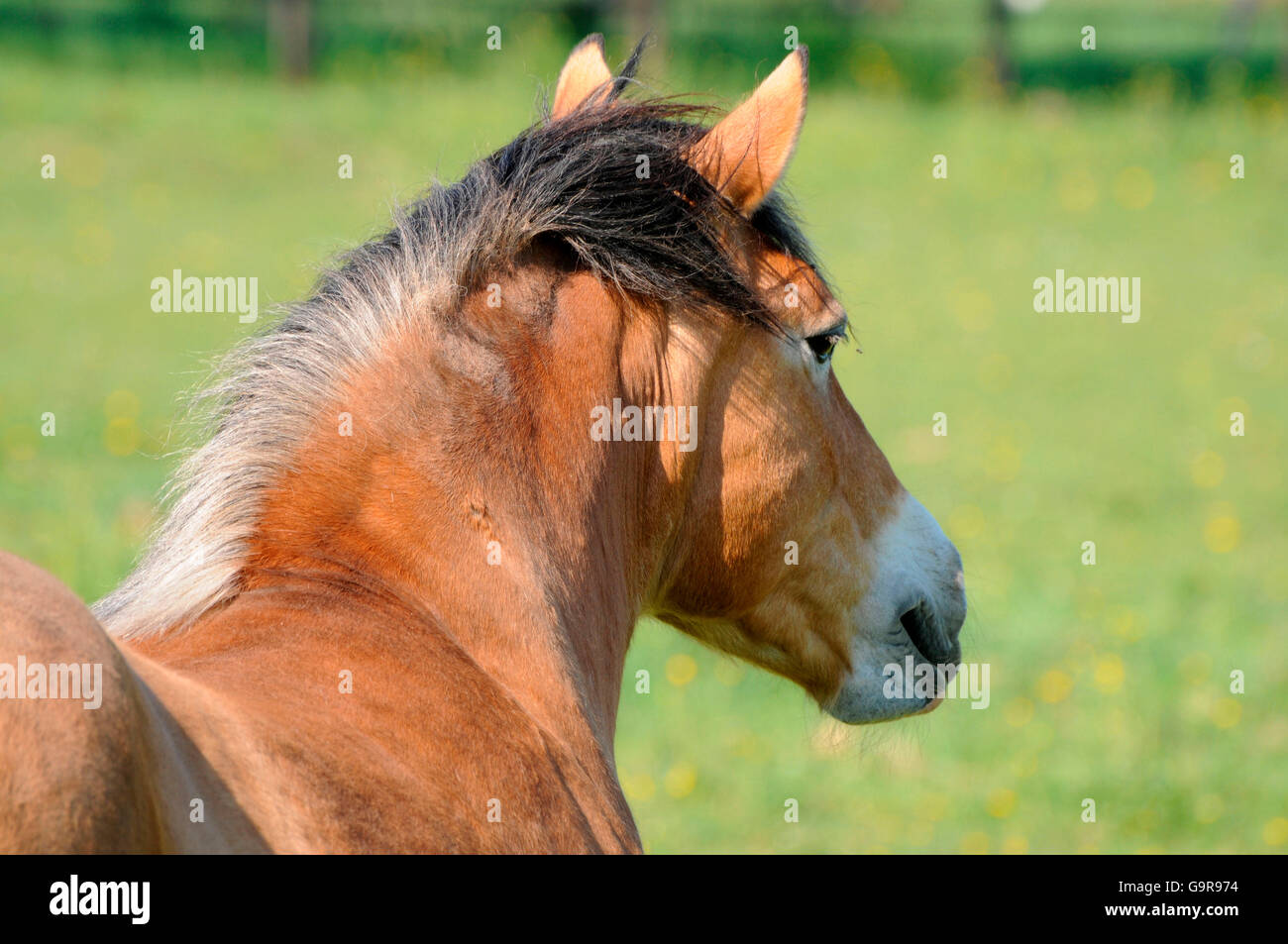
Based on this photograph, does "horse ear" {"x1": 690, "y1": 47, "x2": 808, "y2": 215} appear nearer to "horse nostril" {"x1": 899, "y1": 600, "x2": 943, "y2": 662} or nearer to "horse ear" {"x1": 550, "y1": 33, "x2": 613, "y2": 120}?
"horse ear" {"x1": 550, "y1": 33, "x2": 613, "y2": 120}

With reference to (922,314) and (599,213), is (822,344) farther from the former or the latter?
(922,314)

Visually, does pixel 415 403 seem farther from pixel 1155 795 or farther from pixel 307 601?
pixel 1155 795

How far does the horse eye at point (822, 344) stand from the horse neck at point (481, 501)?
1.52ft

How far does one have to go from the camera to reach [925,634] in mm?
2930

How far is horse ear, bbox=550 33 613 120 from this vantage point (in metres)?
2.95

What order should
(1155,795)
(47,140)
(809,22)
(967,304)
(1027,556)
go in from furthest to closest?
(809,22) → (47,140) → (967,304) → (1027,556) → (1155,795)

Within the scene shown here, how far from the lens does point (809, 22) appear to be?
25391mm

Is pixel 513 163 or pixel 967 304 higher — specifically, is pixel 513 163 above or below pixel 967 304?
below

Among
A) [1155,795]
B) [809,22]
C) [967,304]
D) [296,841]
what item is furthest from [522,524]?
[809,22]

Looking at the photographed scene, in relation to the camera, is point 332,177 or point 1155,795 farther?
point 332,177

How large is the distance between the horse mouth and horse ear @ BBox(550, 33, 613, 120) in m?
1.33

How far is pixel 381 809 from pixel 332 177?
17.7 meters
